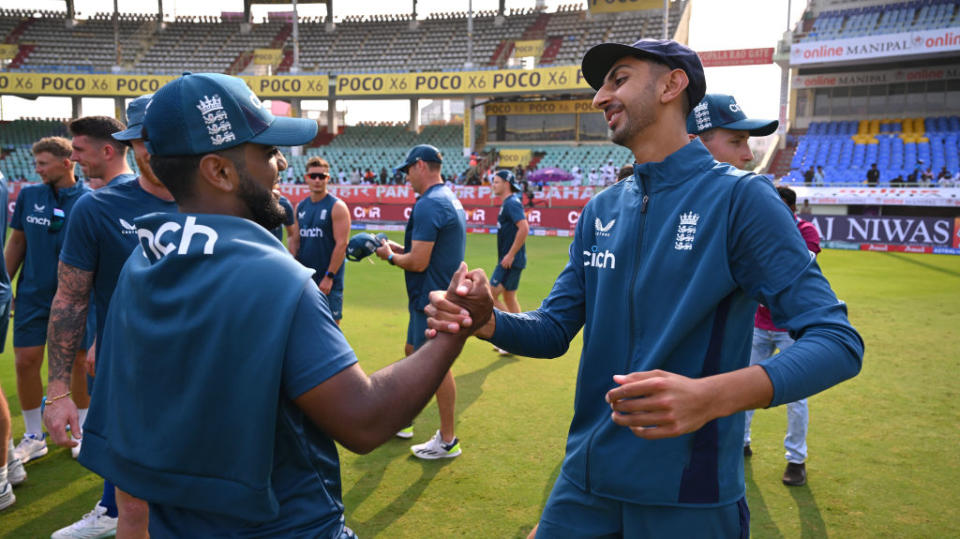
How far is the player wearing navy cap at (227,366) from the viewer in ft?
5.02

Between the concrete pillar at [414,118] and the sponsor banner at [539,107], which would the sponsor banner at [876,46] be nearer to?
the sponsor banner at [539,107]

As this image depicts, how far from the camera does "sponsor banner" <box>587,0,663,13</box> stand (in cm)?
4178

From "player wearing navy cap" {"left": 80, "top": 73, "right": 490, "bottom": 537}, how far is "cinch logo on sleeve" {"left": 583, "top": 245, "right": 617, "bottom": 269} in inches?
29.1

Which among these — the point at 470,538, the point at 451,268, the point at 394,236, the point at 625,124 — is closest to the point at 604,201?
the point at 625,124

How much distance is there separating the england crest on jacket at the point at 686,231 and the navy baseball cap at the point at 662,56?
51 cm

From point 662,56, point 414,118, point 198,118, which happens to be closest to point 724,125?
point 662,56

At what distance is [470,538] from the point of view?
161 inches

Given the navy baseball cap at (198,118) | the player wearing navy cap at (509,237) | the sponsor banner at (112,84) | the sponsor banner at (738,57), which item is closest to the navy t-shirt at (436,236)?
the player wearing navy cap at (509,237)

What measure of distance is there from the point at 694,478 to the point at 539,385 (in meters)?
5.30

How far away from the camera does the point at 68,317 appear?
11.7 ft

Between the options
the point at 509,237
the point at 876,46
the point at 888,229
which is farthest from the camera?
the point at 876,46

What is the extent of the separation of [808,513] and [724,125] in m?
2.88

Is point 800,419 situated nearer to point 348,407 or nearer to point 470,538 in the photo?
point 470,538

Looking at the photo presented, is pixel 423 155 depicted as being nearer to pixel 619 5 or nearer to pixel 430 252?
pixel 430 252
